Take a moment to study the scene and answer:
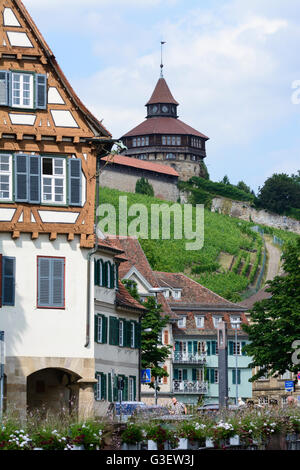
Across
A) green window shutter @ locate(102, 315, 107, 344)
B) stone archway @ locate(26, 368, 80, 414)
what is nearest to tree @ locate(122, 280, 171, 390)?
green window shutter @ locate(102, 315, 107, 344)

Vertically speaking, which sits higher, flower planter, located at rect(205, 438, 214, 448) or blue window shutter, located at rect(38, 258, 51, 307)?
blue window shutter, located at rect(38, 258, 51, 307)

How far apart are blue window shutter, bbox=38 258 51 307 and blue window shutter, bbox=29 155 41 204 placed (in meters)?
2.12

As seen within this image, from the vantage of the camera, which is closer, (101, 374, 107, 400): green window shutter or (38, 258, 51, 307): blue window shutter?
(38, 258, 51, 307): blue window shutter

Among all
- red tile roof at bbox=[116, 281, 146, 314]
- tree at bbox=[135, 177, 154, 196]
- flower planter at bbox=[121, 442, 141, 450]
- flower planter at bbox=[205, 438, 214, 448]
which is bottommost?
flower planter at bbox=[121, 442, 141, 450]

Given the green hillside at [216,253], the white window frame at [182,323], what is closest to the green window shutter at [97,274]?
the white window frame at [182,323]

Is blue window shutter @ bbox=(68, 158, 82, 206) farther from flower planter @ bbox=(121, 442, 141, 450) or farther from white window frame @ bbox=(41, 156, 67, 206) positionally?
flower planter @ bbox=(121, 442, 141, 450)

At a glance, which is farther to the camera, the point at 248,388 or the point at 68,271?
the point at 248,388

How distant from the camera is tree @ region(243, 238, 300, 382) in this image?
69.8 metres

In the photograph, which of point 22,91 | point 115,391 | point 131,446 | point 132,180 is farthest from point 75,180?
point 132,180

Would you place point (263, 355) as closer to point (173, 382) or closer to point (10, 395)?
point (10, 395)

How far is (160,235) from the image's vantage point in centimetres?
16650

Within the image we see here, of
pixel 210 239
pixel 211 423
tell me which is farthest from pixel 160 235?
pixel 211 423

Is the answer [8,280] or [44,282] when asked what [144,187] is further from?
[8,280]
